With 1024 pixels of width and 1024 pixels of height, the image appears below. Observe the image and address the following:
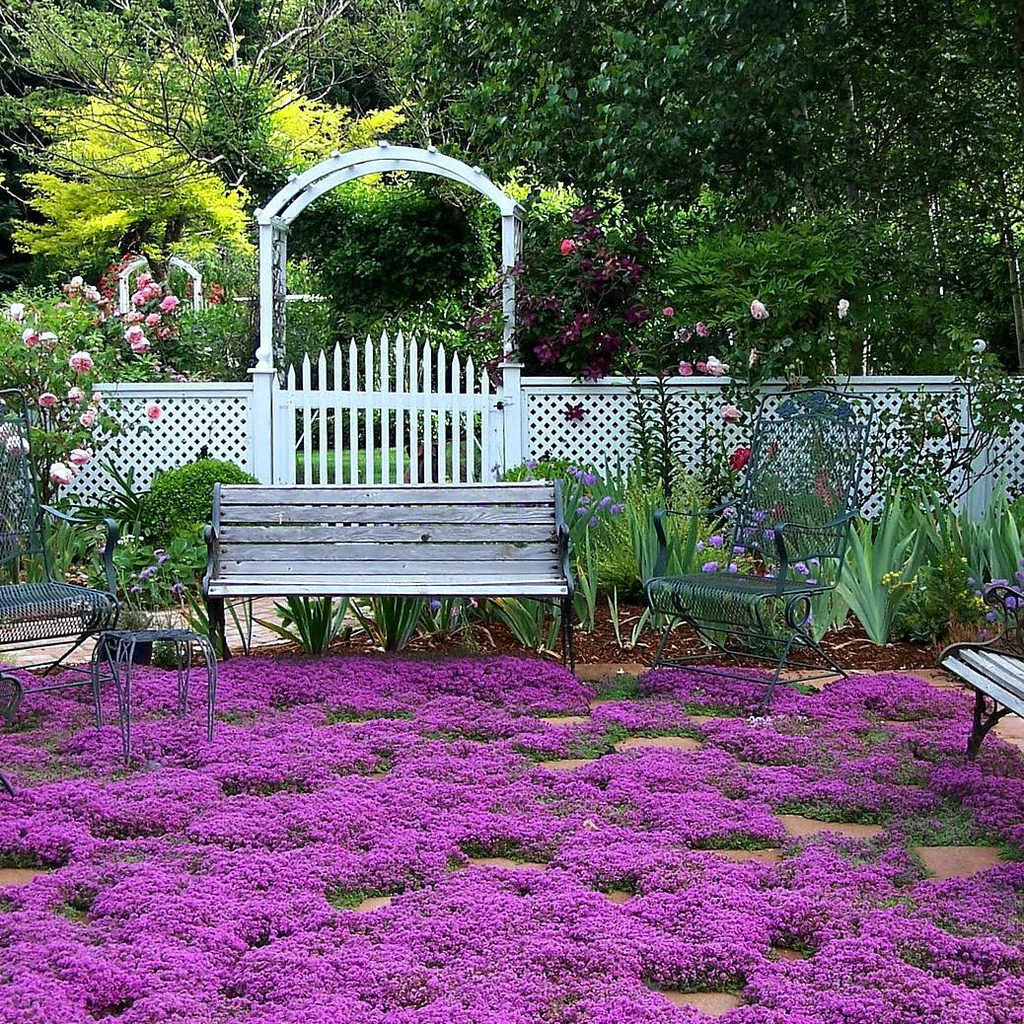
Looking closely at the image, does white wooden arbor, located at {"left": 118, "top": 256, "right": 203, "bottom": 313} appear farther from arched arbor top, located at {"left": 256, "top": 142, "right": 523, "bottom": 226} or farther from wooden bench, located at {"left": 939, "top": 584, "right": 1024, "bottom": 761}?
wooden bench, located at {"left": 939, "top": 584, "right": 1024, "bottom": 761}

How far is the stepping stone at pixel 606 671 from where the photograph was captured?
559cm

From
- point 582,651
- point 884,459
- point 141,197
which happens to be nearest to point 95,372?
point 582,651

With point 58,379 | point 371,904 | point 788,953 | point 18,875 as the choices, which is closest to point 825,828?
point 788,953

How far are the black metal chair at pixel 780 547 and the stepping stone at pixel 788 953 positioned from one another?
2091 millimetres

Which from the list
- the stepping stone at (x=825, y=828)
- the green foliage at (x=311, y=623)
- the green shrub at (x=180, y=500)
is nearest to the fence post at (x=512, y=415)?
the green shrub at (x=180, y=500)

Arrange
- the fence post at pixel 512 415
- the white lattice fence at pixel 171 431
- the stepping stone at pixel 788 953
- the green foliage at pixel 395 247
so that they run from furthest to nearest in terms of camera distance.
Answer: the green foliage at pixel 395 247, the white lattice fence at pixel 171 431, the fence post at pixel 512 415, the stepping stone at pixel 788 953

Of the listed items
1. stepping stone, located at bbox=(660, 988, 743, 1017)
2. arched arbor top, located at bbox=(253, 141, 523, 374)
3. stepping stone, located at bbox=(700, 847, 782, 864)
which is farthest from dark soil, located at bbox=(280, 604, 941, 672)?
stepping stone, located at bbox=(660, 988, 743, 1017)

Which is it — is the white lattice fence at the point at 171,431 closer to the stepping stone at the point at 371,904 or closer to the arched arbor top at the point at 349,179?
the arched arbor top at the point at 349,179

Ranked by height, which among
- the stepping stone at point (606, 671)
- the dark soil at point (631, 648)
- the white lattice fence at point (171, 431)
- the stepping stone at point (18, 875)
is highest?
the white lattice fence at point (171, 431)

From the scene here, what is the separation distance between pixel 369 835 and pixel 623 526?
132 inches

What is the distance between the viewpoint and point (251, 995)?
267 centimetres

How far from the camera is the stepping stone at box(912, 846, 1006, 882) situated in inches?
133

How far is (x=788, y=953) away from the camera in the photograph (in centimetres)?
294

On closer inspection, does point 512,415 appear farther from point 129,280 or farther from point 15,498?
point 129,280
